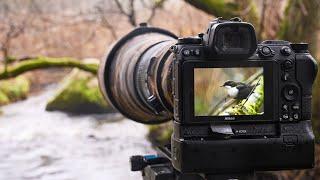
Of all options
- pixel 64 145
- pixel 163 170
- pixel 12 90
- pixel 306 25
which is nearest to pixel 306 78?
pixel 163 170

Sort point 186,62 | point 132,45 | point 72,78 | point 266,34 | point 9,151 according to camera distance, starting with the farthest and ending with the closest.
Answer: point 72,78, point 9,151, point 266,34, point 132,45, point 186,62

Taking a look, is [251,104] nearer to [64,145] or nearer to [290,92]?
[290,92]

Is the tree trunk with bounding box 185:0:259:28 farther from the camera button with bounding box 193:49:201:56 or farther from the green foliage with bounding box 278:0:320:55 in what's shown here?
the camera button with bounding box 193:49:201:56

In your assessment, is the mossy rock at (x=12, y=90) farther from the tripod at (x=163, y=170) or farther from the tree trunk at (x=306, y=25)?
the tripod at (x=163, y=170)

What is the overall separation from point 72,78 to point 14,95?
115cm

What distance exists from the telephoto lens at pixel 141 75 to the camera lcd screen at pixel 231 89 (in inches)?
4.0

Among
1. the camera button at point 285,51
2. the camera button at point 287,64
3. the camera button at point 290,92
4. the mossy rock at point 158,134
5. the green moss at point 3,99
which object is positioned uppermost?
the camera button at point 285,51

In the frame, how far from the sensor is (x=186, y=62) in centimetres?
123

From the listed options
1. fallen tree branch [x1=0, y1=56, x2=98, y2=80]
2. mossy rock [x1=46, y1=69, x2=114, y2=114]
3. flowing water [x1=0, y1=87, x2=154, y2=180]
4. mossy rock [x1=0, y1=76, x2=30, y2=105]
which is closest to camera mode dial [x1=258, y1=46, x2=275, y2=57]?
fallen tree branch [x1=0, y1=56, x2=98, y2=80]

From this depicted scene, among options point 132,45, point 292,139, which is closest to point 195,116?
point 292,139

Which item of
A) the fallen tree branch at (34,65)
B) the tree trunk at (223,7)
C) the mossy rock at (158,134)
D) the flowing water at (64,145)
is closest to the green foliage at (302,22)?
the tree trunk at (223,7)

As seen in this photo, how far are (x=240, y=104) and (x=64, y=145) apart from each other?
7082mm

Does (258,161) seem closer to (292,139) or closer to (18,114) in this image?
(292,139)

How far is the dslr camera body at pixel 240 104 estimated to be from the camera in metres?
1.24
